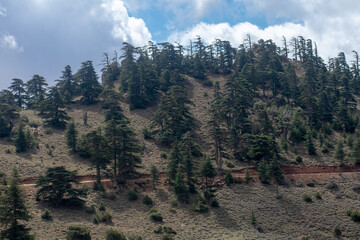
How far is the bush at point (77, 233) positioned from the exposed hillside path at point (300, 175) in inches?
593

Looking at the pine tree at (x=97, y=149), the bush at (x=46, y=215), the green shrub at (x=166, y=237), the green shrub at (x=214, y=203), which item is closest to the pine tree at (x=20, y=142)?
the pine tree at (x=97, y=149)

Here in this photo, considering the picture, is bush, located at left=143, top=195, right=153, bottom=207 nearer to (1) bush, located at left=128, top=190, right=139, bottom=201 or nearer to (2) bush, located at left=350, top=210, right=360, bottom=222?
(1) bush, located at left=128, top=190, right=139, bottom=201

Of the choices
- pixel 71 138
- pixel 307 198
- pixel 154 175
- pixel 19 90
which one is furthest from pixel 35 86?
pixel 307 198

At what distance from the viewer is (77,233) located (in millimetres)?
27891

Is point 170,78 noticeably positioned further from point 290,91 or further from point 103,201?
point 103,201

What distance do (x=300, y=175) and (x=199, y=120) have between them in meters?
28.3

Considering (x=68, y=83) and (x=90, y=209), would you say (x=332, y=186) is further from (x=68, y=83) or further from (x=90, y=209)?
(x=68, y=83)

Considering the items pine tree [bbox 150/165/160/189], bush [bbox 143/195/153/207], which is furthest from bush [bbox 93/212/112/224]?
pine tree [bbox 150/165/160/189]

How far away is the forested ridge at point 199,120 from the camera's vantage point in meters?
44.5

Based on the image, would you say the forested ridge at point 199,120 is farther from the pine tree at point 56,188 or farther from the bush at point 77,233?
the bush at point 77,233

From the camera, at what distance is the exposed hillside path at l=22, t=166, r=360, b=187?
4516cm

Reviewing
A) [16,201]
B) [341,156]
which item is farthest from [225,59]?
[16,201]

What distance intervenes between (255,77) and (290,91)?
994 centimetres

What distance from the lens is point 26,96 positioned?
3250 inches
